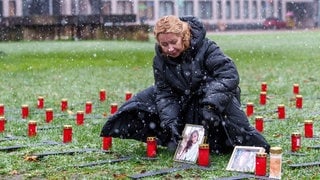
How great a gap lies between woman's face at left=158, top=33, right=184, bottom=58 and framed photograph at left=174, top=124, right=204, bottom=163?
72cm

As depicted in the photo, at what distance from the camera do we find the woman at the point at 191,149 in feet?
23.8

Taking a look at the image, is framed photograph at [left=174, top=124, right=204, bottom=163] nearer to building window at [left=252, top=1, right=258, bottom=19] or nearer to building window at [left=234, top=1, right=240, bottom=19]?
building window at [left=234, top=1, right=240, bottom=19]

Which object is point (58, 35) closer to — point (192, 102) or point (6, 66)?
point (6, 66)

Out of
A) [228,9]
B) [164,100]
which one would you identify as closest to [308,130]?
[164,100]

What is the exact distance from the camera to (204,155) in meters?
7.08

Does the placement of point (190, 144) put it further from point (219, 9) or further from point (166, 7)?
point (219, 9)

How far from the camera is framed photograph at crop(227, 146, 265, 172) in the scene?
686cm

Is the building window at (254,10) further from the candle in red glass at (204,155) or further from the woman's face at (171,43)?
the candle in red glass at (204,155)

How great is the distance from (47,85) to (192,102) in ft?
29.6

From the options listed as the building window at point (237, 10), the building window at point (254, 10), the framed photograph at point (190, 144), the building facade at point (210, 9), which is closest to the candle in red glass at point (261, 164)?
the framed photograph at point (190, 144)

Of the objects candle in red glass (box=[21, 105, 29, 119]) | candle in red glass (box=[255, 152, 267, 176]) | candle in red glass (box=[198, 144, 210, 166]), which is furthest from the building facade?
candle in red glass (box=[255, 152, 267, 176])

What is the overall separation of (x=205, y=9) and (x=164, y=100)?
2998 inches

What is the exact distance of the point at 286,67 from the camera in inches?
819

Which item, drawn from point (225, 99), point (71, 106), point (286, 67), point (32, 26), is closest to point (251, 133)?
point (225, 99)
